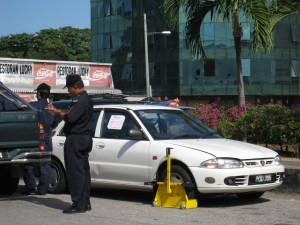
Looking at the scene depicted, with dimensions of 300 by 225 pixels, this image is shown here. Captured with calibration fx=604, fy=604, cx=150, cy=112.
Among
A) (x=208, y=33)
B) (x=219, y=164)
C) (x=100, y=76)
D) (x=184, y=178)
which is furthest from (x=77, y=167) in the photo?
(x=208, y=33)

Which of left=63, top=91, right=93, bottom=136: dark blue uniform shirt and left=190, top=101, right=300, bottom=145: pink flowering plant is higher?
left=63, top=91, right=93, bottom=136: dark blue uniform shirt

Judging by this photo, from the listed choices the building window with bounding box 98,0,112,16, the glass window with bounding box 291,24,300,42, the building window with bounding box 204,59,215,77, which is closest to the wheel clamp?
the building window with bounding box 204,59,215,77

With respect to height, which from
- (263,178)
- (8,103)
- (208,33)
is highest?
(208,33)

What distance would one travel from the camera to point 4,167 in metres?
9.31

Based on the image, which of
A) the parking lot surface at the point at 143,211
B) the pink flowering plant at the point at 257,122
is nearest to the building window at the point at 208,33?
the pink flowering plant at the point at 257,122

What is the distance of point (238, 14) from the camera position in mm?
15781

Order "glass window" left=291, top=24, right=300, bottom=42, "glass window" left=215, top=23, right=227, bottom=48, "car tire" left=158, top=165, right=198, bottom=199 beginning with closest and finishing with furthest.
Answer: "car tire" left=158, top=165, right=198, bottom=199, "glass window" left=215, top=23, right=227, bottom=48, "glass window" left=291, top=24, right=300, bottom=42

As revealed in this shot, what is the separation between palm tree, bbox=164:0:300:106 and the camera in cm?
1511

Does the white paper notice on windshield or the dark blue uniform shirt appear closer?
the dark blue uniform shirt

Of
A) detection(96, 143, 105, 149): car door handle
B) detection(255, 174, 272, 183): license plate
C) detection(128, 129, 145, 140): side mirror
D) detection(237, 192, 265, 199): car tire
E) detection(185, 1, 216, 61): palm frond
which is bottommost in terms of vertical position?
detection(237, 192, 265, 199): car tire

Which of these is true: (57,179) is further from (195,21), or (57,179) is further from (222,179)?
(195,21)

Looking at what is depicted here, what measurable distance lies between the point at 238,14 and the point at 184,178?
7859 millimetres

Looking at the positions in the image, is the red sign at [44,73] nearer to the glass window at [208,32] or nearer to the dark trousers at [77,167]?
the glass window at [208,32]

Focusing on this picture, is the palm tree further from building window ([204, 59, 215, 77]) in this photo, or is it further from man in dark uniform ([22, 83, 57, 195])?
building window ([204, 59, 215, 77])
